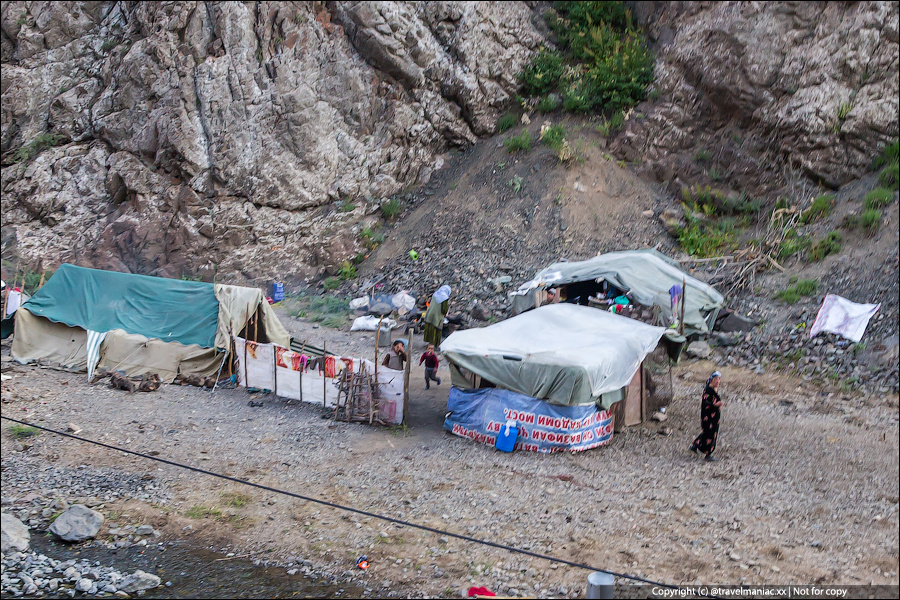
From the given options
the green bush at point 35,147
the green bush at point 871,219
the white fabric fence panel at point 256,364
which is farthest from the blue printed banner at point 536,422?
the green bush at point 35,147

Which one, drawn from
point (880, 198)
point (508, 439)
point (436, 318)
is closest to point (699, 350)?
point (436, 318)

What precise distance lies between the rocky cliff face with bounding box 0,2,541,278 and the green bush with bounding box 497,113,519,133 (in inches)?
23.5

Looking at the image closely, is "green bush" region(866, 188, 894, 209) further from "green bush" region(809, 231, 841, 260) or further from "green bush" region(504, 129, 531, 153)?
"green bush" region(504, 129, 531, 153)

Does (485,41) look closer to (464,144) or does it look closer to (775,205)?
(464,144)

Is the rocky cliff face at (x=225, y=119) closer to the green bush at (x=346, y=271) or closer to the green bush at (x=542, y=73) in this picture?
the green bush at (x=346, y=271)

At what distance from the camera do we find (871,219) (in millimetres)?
16531

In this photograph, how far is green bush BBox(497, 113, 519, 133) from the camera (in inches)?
987

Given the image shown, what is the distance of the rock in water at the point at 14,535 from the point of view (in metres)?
7.21

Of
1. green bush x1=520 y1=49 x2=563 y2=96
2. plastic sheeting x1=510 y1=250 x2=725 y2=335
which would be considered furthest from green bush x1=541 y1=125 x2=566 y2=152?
plastic sheeting x1=510 y1=250 x2=725 y2=335

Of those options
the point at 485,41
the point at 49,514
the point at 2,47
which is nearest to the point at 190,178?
the point at 2,47

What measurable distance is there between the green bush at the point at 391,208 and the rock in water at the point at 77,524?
17.3 m

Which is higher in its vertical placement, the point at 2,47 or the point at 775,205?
the point at 2,47

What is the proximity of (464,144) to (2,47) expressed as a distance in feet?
59.6

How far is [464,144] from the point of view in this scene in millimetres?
25688
